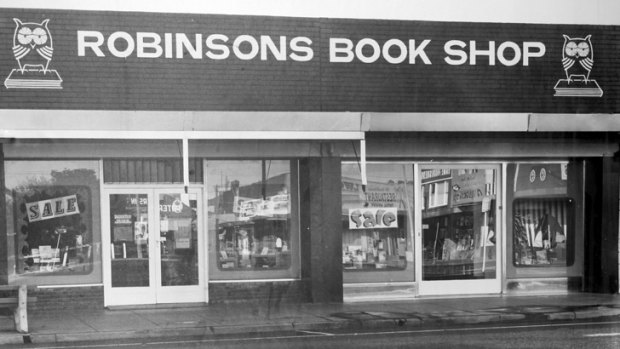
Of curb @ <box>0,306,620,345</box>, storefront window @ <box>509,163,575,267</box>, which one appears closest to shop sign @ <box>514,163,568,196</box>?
storefront window @ <box>509,163,575,267</box>

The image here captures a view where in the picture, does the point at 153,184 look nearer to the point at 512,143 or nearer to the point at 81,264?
the point at 81,264

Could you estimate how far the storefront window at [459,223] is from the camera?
49.0ft

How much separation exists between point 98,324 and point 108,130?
3.18m

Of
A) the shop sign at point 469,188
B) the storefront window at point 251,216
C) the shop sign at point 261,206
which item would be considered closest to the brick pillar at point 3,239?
the storefront window at point 251,216

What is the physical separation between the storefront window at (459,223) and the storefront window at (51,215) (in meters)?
6.27

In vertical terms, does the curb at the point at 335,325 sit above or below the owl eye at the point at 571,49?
below

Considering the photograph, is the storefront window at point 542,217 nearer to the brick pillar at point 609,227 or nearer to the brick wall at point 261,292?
the brick pillar at point 609,227

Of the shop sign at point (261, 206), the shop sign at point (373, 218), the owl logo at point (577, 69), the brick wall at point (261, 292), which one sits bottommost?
the brick wall at point (261, 292)

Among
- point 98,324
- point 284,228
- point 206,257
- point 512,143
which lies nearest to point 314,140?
point 284,228

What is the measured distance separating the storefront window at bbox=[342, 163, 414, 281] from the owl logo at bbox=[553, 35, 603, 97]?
131 inches

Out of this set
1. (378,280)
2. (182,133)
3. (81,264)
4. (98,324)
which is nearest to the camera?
(98,324)

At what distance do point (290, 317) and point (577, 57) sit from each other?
7.47 meters

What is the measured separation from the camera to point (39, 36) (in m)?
13.0

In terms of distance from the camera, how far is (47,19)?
42.8ft
